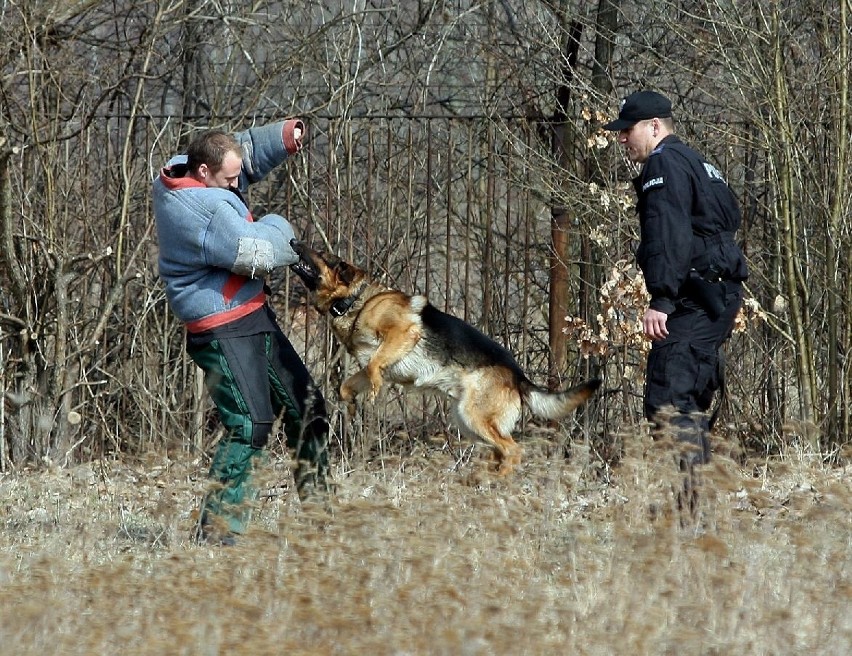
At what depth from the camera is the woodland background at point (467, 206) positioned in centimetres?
730

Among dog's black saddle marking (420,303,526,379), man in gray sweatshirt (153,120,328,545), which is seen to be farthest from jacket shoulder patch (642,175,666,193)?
dog's black saddle marking (420,303,526,379)

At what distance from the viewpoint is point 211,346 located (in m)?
5.10

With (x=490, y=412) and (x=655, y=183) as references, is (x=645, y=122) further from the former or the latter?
(x=490, y=412)

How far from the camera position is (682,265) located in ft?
15.7

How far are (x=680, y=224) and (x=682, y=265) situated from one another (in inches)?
6.6

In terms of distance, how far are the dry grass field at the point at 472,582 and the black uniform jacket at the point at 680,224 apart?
0.72 meters

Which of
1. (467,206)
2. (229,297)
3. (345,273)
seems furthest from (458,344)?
(229,297)

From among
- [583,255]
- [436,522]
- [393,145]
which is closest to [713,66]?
[583,255]

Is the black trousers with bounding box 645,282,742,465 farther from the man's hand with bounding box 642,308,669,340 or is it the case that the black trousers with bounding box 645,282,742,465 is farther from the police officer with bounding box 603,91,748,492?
the man's hand with bounding box 642,308,669,340

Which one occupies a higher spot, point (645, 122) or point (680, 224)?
point (645, 122)

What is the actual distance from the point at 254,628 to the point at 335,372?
16.9 ft

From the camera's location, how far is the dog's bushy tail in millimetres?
6992

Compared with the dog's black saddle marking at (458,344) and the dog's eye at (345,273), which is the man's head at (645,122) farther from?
the dog's black saddle marking at (458,344)

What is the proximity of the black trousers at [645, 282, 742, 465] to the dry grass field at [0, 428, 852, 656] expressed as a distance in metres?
0.23
